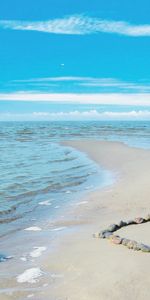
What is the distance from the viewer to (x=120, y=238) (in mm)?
8023

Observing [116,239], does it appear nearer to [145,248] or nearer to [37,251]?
[145,248]

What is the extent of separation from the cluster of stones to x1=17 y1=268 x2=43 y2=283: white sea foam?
1.67 m

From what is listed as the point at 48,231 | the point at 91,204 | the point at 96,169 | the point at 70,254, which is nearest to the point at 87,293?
the point at 70,254

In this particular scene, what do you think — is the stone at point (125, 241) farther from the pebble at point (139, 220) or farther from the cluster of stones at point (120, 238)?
the pebble at point (139, 220)

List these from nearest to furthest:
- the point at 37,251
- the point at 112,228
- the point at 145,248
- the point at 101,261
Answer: the point at 101,261
the point at 145,248
the point at 37,251
the point at 112,228

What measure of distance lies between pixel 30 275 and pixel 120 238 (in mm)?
2003

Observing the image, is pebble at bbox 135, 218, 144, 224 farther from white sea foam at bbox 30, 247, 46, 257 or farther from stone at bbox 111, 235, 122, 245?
white sea foam at bbox 30, 247, 46, 257

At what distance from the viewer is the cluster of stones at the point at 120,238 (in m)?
7.46

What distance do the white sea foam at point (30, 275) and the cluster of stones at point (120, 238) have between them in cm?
167

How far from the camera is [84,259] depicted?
7.29 metres

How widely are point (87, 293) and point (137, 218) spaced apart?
13.0 feet

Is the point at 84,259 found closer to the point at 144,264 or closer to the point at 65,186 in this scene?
the point at 144,264

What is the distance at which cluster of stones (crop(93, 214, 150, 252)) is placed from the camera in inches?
294

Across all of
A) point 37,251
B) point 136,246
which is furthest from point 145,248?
point 37,251
